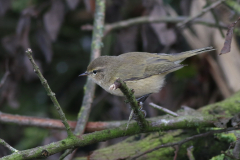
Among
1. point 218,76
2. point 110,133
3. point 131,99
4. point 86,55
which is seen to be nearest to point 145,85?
point 110,133

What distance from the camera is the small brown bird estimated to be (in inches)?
121

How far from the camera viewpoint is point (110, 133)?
2.32 metres

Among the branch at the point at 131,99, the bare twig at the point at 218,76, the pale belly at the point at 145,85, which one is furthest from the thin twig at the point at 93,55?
the bare twig at the point at 218,76

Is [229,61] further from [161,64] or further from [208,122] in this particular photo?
[208,122]

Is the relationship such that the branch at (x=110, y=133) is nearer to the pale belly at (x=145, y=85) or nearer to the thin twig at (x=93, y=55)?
the pale belly at (x=145, y=85)

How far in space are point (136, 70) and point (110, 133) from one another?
1.03m

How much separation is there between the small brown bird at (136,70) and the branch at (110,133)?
0.58m

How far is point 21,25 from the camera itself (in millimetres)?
3639

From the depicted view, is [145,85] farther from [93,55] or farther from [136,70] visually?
[93,55]

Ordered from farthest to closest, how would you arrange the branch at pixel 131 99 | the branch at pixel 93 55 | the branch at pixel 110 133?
the branch at pixel 93 55, the branch at pixel 110 133, the branch at pixel 131 99

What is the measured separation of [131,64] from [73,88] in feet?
7.32

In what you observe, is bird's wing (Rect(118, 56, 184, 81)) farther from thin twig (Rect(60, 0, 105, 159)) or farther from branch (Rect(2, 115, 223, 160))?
branch (Rect(2, 115, 223, 160))

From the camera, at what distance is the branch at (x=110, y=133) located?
195cm

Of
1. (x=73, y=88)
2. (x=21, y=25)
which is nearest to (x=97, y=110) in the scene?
(x=73, y=88)
